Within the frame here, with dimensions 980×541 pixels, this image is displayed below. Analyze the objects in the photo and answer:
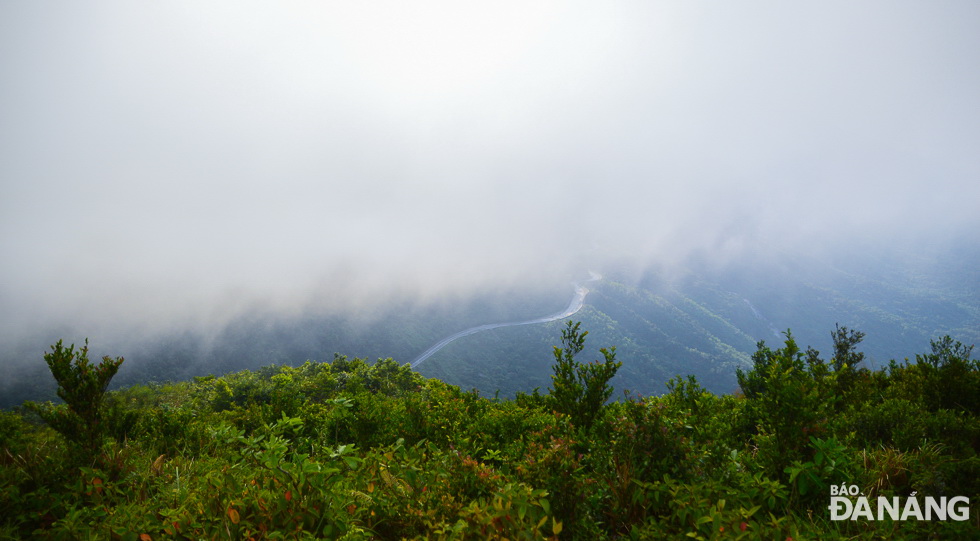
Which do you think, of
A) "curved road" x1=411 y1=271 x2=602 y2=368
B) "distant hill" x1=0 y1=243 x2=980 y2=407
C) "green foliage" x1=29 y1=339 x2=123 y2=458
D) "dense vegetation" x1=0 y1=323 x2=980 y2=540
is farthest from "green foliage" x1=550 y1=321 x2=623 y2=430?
"curved road" x1=411 y1=271 x2=602 y2=368

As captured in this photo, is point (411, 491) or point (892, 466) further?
point (892, 466)

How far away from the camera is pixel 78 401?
5297mm

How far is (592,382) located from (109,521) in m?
6.08

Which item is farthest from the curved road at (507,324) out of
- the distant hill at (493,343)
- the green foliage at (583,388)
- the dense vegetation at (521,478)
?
the dense vegetation at (521,478)

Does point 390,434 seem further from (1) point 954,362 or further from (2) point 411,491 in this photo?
(1) point 954,362

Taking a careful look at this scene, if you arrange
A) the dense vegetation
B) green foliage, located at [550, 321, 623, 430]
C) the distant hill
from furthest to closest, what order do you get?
the distant hill
green foliage, located at [550, 321, 623, 430]
the dense vegetation

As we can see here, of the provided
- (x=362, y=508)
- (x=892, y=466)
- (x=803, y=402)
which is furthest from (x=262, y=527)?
(x=892, y=466)

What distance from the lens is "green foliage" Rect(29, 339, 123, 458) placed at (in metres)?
5.12

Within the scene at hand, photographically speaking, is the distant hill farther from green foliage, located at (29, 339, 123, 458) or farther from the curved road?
green foliage, located at (29, 339, 123, 458)

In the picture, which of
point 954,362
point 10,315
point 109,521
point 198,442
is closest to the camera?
point 109,521

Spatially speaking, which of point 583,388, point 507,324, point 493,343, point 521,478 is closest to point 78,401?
point 521,478

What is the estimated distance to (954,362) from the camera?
793cm

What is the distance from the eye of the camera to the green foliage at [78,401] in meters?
5.12

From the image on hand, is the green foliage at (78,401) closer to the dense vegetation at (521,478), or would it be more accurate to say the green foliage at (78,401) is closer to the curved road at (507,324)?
the dense vegetation at (521,478)
